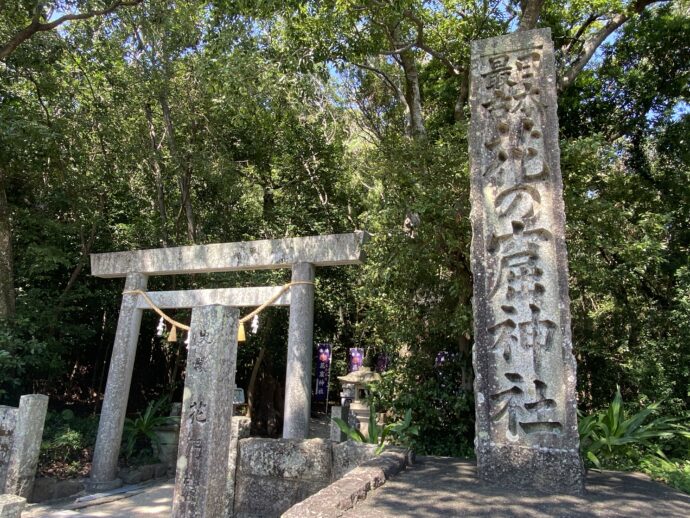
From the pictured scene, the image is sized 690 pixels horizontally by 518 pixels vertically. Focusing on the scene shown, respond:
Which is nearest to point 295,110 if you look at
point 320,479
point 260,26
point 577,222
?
point 260,26

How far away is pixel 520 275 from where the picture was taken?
4012 millimetres

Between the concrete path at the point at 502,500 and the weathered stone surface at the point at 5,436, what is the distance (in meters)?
5.06

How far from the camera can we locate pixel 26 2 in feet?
24.3

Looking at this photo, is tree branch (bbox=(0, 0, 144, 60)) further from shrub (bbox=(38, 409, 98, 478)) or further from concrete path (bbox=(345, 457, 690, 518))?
concrete path (bbox=(345, 457, 690, 518))

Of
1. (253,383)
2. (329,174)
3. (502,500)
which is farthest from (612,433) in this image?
(253,383)

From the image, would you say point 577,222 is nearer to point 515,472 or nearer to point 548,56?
point 548,56

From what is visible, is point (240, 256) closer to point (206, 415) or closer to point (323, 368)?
point (206, 415)

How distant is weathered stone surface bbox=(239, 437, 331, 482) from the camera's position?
4559 mm

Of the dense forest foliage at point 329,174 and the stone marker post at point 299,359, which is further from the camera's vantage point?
the dense forest foliage at point 329,174

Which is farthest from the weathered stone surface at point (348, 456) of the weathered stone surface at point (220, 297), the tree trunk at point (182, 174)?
the tree trunk at point (182, 174)

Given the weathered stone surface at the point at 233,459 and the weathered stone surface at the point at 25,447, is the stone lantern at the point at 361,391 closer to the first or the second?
the weathered stone surface at the point at 233,459

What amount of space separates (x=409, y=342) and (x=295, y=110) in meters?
4.44

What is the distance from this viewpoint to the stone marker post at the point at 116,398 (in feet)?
22.9

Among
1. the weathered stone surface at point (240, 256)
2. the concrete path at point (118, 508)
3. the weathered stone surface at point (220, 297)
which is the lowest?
the concrete path at point (118, 508)
